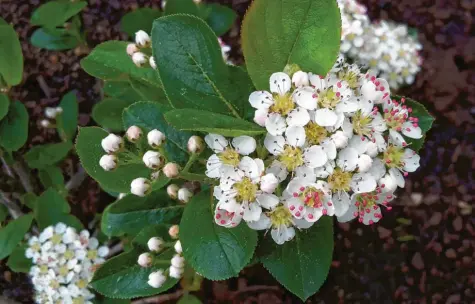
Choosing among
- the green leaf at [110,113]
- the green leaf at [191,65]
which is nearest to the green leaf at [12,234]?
the green leaf at [110,113]

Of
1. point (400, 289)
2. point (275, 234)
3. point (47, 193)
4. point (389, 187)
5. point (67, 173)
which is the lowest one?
point (400, 289)

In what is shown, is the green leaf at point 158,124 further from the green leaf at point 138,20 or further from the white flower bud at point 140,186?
the green leaf at point 138,20

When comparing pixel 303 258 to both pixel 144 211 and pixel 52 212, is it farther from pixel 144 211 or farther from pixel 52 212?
pixel 52 212

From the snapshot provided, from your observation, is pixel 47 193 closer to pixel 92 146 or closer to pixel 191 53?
pixel 92 146

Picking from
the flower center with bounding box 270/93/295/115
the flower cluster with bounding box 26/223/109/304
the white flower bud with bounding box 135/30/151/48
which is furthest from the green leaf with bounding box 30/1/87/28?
the flower center with bounding box 270/93/295/115

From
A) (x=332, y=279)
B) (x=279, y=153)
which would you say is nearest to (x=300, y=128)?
(x=279, y=153)

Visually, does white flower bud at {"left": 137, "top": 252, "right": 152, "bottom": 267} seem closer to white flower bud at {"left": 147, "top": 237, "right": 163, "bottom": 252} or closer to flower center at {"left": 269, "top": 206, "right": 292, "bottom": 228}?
white flower bud at {"left": 147, "top": 237, "right": 163, "bottom": 252}
